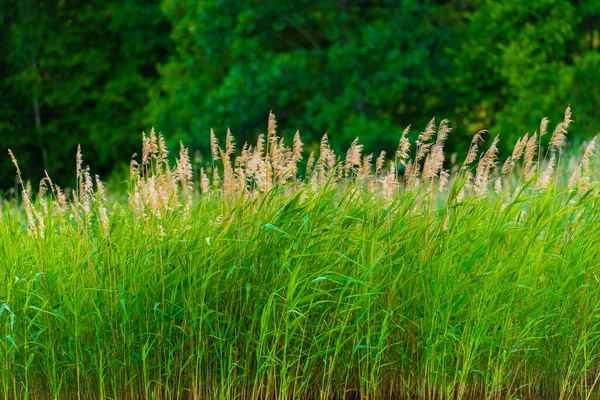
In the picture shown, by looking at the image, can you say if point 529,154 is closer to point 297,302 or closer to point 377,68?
point 297,302

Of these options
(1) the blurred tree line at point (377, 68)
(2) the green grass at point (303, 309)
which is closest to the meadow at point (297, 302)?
(2) the green grass at point (303, 309)

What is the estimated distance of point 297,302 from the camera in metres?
4.33

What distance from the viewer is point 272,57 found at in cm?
1498

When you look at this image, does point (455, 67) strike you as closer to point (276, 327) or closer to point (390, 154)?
point (390, 154)

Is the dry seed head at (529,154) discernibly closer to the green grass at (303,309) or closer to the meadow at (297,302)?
→ the meadow at (297,302)

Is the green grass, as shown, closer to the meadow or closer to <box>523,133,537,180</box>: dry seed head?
the meadow

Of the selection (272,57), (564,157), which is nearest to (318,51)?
(272,57)

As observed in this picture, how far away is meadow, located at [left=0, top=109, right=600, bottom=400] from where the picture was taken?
14.7ft

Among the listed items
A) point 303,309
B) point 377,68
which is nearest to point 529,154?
point 303,309

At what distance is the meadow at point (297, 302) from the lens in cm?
447

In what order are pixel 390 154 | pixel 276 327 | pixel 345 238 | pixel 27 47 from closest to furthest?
pixel 276 327
pixel 345 238
pixel 390 154
pixel 27 47

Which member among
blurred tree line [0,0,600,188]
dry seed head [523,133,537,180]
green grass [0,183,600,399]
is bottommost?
green grass [0,183,600,399]

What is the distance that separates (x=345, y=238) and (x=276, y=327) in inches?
26.8

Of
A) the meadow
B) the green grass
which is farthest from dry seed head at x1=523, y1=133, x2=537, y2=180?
the green grass
